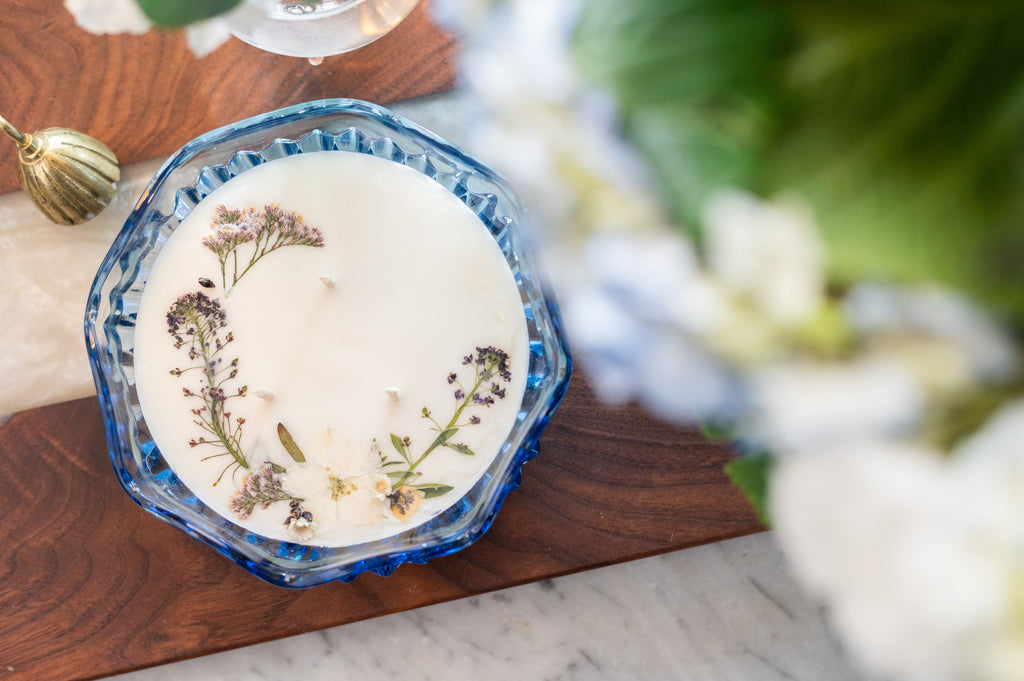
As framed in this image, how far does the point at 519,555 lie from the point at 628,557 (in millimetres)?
62

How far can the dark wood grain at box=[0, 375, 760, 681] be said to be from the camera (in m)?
0.45

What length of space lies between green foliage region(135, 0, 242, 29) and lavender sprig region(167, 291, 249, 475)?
0.24 m

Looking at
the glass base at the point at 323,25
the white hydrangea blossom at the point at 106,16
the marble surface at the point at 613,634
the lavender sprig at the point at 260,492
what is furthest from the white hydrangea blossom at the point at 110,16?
the marble surface at the point at 613,634

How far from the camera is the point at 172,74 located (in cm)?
45

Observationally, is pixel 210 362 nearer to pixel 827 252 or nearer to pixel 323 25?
pixel 323 25

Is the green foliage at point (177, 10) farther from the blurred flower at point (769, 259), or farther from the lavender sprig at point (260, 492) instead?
the lavender sprig at point (260, 492)

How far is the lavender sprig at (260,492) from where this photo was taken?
441 mm

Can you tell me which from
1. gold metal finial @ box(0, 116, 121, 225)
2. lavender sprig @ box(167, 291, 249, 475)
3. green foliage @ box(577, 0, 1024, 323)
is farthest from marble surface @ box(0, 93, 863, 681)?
green foliage @ box(577, 0, 1024, 323)

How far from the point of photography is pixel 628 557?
0.45 meters

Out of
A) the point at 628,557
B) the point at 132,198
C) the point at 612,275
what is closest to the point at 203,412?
the point at 132,198

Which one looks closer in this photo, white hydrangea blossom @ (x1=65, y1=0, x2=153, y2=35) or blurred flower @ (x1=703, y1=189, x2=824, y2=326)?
blurred flower @ (x1=703, y1=189, x2=824, y2=326)

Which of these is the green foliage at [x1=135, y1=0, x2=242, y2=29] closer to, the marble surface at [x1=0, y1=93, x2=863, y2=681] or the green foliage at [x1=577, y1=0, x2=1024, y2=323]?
the green foliage at [x1=577, y1=0, x2=1024, y2=323]

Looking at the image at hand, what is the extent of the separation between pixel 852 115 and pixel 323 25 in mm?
318

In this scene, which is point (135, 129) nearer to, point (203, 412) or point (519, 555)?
point (203, 412)
